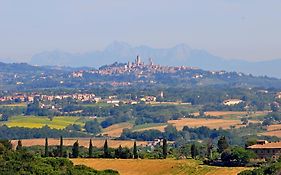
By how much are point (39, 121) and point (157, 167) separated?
101311 mm

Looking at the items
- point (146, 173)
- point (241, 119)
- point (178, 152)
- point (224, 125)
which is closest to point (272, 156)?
point (146, 173)

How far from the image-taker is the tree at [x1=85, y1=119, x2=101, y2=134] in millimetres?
160500

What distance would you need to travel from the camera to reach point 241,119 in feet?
568

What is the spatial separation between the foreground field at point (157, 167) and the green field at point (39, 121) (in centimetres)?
8408

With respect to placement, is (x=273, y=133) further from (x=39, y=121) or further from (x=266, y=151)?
(x=266, y=151)

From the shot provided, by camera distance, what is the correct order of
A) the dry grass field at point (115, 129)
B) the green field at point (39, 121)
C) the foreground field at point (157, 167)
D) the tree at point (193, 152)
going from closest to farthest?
1. the foreground field at point (157, 167)
2. the tree at point (193, 152)
3. the dry grass field at point (115, 129)
4. the green field at point (39, 121)

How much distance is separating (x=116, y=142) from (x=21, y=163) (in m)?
71.0

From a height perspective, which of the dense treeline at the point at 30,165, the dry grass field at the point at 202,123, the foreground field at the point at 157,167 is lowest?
the dry grass field at the point at 202,123

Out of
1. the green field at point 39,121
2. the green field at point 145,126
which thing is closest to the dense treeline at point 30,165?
the green field at point 39,121

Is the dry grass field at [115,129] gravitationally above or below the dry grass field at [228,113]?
below

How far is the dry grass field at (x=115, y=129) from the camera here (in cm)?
15375

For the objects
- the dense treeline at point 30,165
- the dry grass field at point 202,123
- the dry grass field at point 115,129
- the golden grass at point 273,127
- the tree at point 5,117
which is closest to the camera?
the dense treeline at point 30,165

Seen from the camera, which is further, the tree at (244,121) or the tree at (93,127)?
the tree at (244,121)

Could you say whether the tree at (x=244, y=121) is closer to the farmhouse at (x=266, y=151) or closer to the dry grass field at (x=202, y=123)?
the dry grass field at (x=202, y=123)
